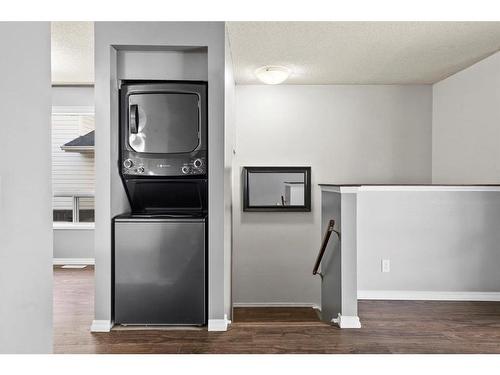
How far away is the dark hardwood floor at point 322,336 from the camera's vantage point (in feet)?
9.27

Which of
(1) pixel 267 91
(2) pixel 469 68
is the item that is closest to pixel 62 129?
Answer: (1) pixel 267 91

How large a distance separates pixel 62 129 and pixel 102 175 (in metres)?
3.26

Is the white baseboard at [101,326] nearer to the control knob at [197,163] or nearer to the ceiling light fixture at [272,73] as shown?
the control knob at [197,163]

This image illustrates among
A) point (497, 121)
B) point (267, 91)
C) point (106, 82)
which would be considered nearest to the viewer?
point (106, 82)

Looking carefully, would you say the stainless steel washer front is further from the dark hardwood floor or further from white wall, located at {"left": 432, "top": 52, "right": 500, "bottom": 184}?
white wall, located at {"left": 432, "top": 52, "right": 500, "bottom": 184}

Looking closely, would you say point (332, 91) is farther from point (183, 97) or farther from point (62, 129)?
point (62, 129)

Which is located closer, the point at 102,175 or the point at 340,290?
the point at 102,175

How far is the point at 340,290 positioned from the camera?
3.48 metres

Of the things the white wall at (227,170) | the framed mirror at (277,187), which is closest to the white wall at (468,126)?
the framed mirror at (277,187)

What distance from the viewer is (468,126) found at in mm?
4914

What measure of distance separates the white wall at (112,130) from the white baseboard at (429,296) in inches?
69.4

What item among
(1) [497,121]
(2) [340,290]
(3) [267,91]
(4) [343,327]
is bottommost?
(4) [343,327]

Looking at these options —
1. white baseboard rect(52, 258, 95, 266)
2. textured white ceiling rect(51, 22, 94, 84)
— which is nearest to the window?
textured white ceiling rect(51, 22, 94, 84)

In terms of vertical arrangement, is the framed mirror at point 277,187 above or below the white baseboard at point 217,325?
above
